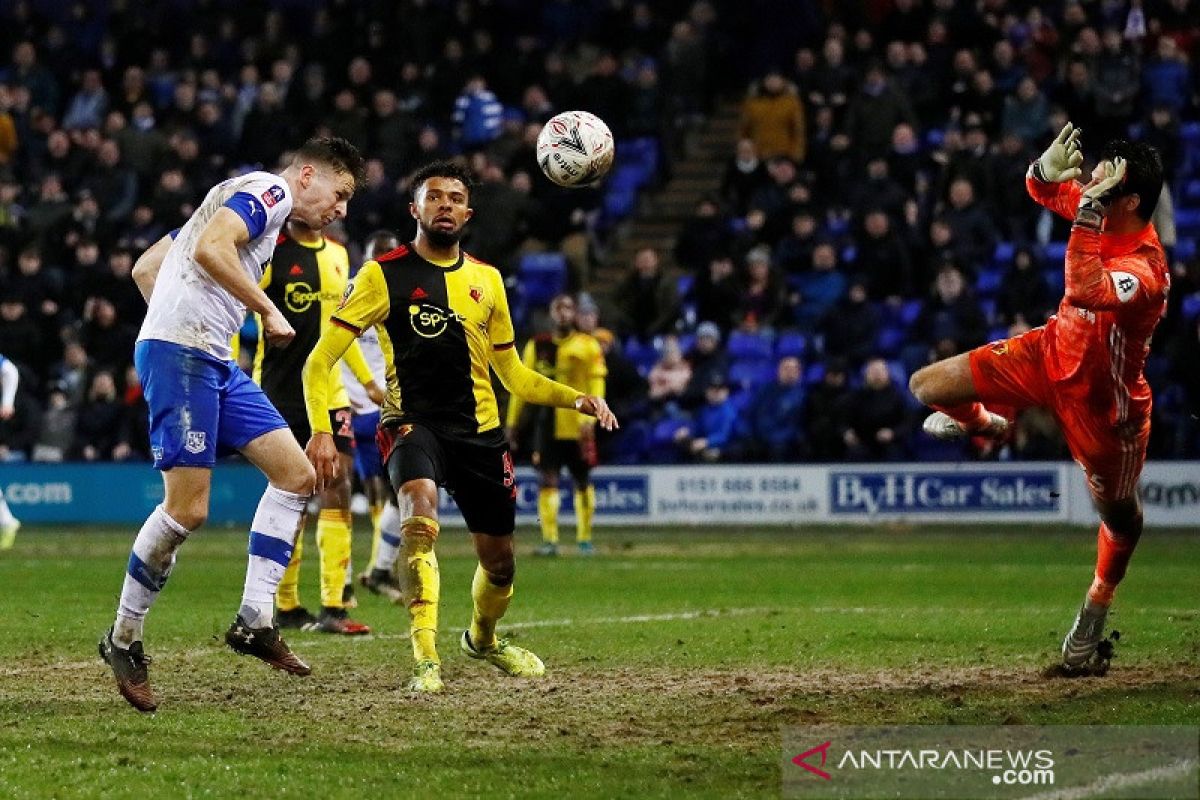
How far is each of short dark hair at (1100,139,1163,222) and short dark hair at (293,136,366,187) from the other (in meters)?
3.73

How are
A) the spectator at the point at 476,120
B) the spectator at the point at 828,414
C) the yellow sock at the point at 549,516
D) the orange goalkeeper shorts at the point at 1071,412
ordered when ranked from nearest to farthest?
the orange goalkeeper shorts at the point at 1071,412 → the yellow sock at the point at 549,516 → the spectator at the point at 828,414 → the spectator at the point at 476,120

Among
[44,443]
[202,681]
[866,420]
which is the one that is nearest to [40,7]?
[44,443]

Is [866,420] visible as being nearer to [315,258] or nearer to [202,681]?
[315,258]

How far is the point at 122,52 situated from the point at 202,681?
24.0 m

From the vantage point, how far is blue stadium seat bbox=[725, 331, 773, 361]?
24719mm

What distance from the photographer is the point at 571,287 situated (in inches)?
1037

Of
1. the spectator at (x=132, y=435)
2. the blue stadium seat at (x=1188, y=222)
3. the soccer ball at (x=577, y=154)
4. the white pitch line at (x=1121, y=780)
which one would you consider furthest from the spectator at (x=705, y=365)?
the white pitch line at (x=1121, y=780)

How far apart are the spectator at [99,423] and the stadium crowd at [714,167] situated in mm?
43

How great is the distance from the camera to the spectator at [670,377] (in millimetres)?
24484

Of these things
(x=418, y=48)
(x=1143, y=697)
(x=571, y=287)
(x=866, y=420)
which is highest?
(x=418, y=48)

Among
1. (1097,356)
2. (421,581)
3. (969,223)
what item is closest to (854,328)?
(969,223)

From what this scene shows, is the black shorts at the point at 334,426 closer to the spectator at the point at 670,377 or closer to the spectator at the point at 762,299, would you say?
the spectator at the point at 670,377

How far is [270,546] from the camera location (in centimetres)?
967

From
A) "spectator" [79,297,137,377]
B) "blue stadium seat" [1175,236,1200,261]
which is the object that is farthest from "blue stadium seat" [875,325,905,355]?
"spectator" [79,297,137,377]
